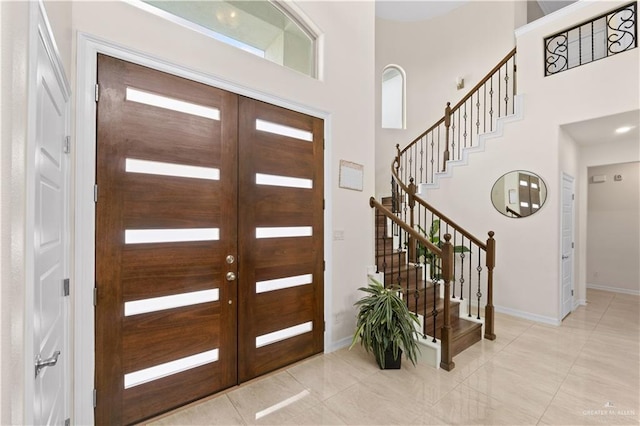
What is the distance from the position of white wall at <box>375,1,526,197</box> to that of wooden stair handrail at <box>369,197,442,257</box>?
361 centimetres

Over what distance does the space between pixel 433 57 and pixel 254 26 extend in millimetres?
5439

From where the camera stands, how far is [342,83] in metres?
3.11

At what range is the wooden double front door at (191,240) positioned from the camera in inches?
71.9

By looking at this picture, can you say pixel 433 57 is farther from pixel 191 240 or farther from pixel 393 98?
pixel 191 240

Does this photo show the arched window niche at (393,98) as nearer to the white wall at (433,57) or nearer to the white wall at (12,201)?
the white wall at (433,57)

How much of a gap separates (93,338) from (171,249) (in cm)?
67

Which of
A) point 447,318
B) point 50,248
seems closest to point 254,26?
point 50,248

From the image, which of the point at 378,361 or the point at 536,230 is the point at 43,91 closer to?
the point at 378,361

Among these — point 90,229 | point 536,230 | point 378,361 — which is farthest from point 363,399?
point 536,230

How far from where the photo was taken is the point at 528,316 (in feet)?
13.2

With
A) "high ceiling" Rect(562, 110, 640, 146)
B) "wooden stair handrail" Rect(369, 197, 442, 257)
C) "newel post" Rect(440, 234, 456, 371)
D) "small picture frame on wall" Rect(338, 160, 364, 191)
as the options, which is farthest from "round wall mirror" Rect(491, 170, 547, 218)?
"small picture frame on wall" Rect(338, 160, 364, 191)

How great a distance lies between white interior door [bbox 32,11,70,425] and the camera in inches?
41.8

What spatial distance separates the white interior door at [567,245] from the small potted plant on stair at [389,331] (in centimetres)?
288

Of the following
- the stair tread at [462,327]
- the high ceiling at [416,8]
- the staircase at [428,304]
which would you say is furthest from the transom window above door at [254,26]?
the high ceiling at [416,8]
